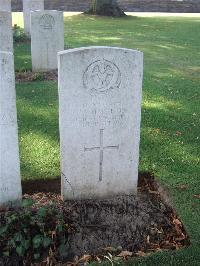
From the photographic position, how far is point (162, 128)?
21.6 feet

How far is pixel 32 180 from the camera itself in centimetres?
495

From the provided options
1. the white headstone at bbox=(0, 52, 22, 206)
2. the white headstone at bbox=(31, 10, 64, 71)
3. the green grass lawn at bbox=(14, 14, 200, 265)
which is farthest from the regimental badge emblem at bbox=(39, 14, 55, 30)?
the white headstone at bbox=(0, 52, 22, 206)

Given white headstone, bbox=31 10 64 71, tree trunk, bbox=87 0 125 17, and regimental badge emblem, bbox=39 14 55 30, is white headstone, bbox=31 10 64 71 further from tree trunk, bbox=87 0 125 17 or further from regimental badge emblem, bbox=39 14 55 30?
tree trunk, bbox=87 0 125 17

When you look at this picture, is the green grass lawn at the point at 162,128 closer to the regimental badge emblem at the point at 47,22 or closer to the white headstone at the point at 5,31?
the white headstone at the point at 5,31

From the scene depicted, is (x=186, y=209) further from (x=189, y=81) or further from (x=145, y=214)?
(x=189, y=81)

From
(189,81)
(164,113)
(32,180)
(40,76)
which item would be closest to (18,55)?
(40,76)

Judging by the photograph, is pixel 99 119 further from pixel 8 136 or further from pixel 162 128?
pixel 162 128

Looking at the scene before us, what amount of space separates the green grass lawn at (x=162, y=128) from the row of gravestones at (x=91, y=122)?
73 cm

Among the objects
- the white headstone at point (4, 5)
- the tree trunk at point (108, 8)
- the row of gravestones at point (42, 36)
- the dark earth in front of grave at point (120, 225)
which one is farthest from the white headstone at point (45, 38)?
the tree trunk at point (108, 8)

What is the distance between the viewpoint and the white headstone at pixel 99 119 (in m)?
3.97

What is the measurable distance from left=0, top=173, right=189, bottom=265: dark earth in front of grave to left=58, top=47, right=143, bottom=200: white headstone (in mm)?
187

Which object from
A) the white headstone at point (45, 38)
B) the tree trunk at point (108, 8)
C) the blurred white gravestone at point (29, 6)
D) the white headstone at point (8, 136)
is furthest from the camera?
the tree trunk at point (108, 8)

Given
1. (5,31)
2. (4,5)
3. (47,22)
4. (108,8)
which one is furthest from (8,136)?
(108,8)

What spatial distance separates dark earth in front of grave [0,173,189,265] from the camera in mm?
3937
